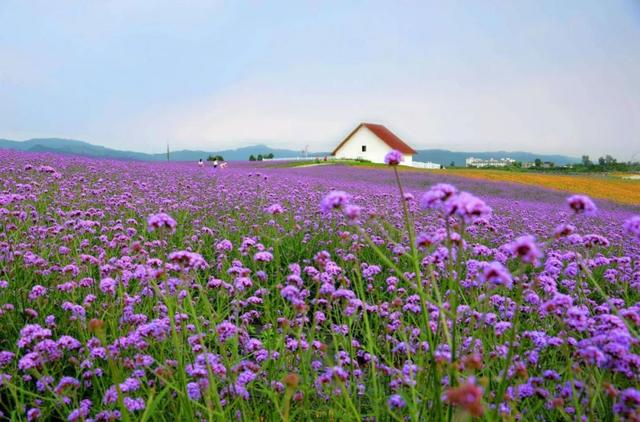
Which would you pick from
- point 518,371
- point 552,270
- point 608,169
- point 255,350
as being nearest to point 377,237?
point 552,270

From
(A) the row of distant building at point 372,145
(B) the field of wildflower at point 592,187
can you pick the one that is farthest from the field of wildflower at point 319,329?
(A) the row of distant building at point 372,145

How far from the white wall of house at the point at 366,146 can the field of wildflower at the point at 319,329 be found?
45640 millimetres

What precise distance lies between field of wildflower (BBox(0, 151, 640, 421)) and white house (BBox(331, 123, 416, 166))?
150 ft

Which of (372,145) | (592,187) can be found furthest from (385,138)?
(592,187)

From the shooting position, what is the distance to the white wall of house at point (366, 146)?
171 feet

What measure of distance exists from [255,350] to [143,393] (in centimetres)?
69

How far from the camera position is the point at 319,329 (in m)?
4.15

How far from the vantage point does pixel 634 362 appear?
1.78m

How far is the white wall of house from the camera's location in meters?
52.2

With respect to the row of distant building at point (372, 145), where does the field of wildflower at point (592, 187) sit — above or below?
below

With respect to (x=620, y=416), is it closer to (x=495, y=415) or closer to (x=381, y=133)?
(x=495, y=415)

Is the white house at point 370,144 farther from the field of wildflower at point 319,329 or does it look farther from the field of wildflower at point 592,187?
the field of wildflower at point 319,329

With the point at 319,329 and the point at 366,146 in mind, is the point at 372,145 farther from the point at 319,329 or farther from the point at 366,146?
the point at 319,329

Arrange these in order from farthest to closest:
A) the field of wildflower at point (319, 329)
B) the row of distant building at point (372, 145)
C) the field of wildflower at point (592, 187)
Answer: the row of distant building at point (372, 145)
the field of wildflower at point (592, 187)
the field of wildflower at point (319, 329)
